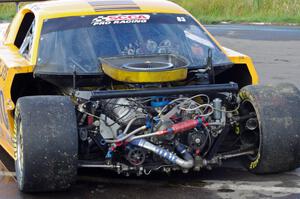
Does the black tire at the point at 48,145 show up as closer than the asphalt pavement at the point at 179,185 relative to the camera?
Yes

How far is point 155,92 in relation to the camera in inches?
235

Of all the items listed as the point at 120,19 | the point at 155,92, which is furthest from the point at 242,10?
the point at 155,92

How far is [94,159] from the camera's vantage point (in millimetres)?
6137

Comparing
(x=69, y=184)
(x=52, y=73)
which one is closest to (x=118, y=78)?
(x=52, y=73)

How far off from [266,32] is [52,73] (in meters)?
14.1

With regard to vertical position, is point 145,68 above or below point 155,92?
above

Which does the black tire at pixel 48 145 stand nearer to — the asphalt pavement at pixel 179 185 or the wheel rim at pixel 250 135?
the asphalt pavement at pixel 179 185

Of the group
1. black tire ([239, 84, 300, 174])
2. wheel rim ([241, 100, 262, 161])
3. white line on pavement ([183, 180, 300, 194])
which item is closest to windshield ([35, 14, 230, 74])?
wheel rim ([241, 100, 262, 161])

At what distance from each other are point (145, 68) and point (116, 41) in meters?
0.73

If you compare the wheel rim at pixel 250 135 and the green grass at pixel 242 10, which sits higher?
the wheel rim at pixel 250 135

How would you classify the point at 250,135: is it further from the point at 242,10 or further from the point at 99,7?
the point at 242,10

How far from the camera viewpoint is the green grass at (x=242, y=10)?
960 inches

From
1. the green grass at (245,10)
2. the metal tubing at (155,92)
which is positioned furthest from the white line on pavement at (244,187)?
the green grass at (245,10)

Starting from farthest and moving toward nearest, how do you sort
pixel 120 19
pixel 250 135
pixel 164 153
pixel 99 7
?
pixel 99 7 → pixel 120 19 → pixel 250 135 → pixel 164 153
